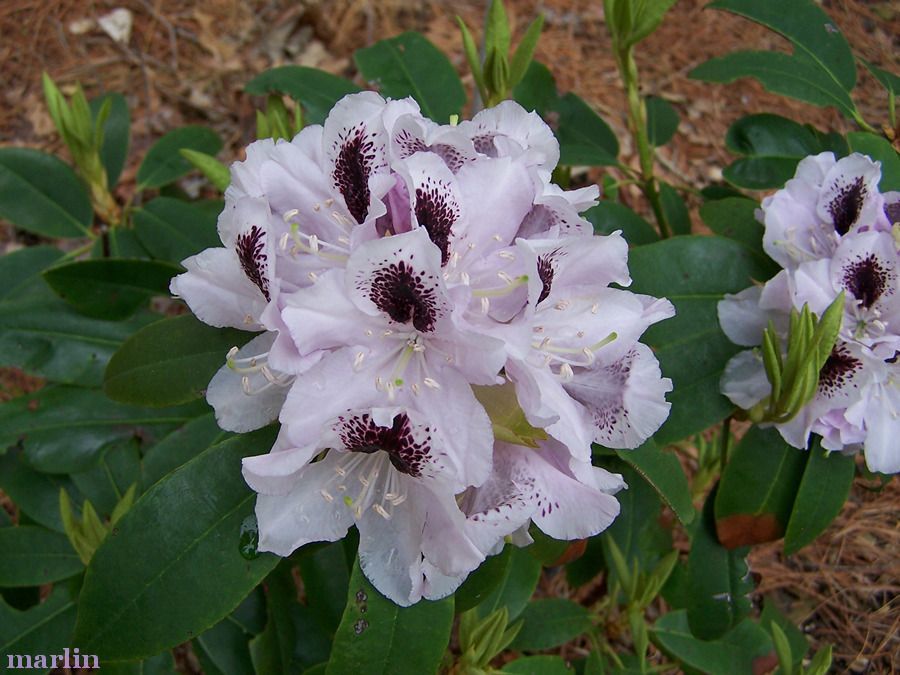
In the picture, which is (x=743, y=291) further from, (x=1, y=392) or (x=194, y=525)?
(x=1, y=392)

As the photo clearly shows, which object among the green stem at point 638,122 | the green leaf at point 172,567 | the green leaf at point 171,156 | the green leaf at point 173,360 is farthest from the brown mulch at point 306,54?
the green leaf at point 172,567

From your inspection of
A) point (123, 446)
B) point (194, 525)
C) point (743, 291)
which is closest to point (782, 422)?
point (743, 291)

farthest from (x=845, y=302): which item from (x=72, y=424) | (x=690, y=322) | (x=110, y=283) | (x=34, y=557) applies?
(x=34, y=557)

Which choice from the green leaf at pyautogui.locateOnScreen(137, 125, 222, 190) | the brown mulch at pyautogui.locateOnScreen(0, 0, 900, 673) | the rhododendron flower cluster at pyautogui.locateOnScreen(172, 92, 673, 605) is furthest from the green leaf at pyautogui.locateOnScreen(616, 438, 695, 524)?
the brown mulch at pyautogui.locateOnScreen(0, 0, 900, 673)

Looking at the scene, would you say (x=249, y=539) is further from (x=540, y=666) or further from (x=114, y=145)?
(x=114, y=145)

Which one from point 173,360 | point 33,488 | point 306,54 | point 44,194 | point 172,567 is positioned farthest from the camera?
point 306,54

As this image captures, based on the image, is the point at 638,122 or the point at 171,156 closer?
the point at 638,122

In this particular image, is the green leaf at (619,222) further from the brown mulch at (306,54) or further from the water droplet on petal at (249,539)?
the brown mulch at (306,54)
